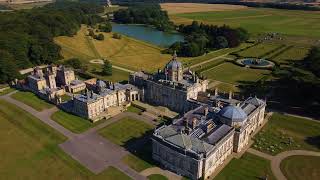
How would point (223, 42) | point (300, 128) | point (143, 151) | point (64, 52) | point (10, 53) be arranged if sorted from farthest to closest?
point (223, 42), point (64, 52), point (10, 53), point (300, 128), point (143, 151)

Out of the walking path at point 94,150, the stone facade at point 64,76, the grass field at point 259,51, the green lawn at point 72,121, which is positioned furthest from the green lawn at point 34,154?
the grass field at point 259,51

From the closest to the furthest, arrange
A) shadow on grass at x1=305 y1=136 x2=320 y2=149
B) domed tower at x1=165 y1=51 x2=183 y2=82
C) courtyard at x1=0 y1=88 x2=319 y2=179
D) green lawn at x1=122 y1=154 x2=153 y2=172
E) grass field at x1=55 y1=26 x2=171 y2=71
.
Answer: courtyard at x1=0 y1=88 x2=319 y2=179, green lawn at x1=122 y1=154 x2=153 y2=172, shadow on grass at x1=305 y1=136 x2=320 y2=149, domed tower at x1=165 y1=51 x2=183 y2=82, grass field at x1=55 y1=26 x2=171 y2=71

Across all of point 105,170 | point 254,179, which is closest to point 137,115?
point 105,170

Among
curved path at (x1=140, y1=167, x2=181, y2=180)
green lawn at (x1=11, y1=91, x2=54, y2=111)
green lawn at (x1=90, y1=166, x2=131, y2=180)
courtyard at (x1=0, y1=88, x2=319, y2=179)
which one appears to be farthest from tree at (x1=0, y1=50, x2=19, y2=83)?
curved path at (x1=140, y1=167, x2=181, y2=180)

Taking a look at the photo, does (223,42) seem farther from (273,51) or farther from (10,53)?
(10,53)

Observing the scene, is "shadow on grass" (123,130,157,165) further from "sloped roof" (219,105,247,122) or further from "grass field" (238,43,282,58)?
"grass field" (238,43,282,58)

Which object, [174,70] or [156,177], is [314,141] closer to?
[174,70]

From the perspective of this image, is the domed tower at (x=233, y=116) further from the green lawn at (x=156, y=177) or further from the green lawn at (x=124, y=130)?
the green lawn at (x=124, y=130)
